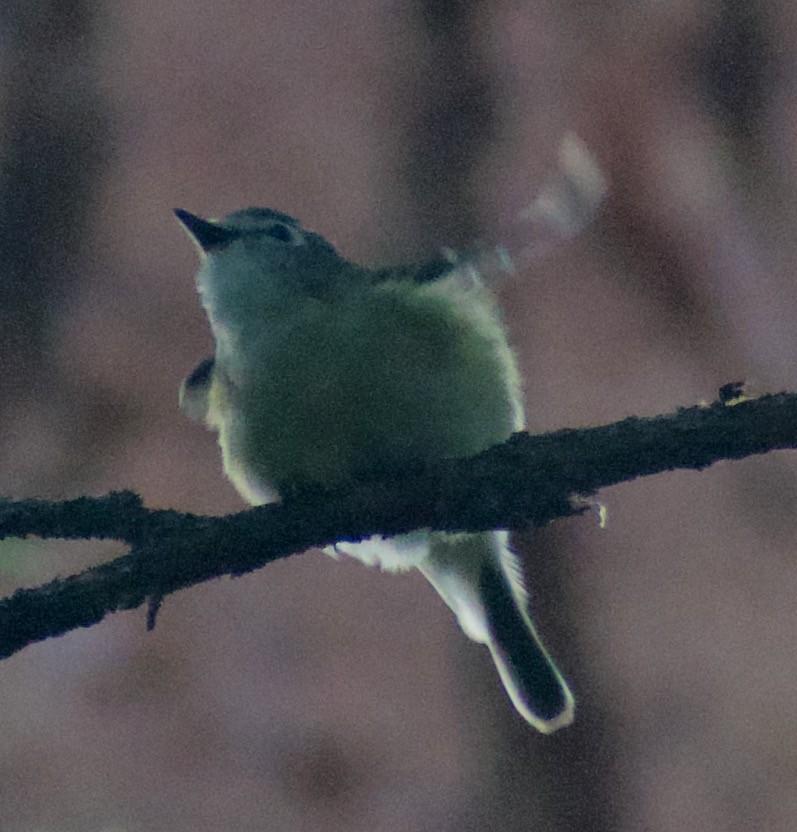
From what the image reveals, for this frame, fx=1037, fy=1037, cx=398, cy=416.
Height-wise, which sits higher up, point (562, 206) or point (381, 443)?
point (562, 206)

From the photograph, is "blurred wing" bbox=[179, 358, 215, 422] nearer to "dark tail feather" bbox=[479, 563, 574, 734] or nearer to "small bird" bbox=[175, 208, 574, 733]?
"small bird" bbox=[175, 208, 574, 733]

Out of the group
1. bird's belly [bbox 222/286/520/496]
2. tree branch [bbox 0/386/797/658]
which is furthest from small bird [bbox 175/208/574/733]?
tree branch [bbox 0/386/797/658]

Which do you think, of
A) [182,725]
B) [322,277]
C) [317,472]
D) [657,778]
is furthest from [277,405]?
[657,778]

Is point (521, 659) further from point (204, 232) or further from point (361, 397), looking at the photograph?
point (204, 232)

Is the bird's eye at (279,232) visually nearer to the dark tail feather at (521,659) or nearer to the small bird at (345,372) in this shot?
the small bird at (345,372)

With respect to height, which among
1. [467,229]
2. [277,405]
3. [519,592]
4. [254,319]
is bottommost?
[519,592]

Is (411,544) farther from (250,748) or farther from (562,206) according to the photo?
(250,748)

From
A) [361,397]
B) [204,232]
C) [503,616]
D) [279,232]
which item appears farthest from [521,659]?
[204,232]

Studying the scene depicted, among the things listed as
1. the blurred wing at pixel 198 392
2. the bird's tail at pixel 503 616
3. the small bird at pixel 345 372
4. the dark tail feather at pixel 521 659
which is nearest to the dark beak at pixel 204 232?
the small bird at pixel 345 372
